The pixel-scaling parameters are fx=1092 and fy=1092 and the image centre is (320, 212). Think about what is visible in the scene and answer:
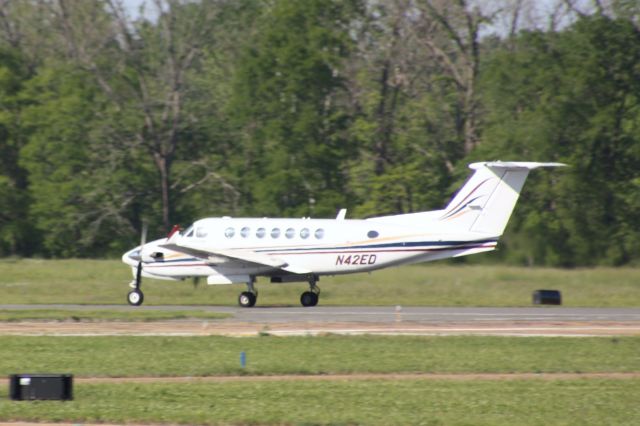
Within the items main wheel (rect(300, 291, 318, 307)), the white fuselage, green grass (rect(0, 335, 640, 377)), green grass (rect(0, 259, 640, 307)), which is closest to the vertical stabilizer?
the white fuselage

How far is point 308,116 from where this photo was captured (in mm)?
58188

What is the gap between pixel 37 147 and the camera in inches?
2309

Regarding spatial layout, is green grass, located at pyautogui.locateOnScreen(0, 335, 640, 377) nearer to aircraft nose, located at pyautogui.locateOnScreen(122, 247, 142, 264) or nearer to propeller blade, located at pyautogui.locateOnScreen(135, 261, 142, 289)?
propeller blade, located at pyautogui.locateOnScreen(135, 261, 142, 289)

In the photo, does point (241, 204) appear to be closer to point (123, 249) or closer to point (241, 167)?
point (241, 167)

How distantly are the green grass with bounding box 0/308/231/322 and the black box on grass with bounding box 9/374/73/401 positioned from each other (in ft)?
42.6

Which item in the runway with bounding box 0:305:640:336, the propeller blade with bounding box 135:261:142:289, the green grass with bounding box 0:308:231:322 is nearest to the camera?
the runway with bounding box 0:305:640:336

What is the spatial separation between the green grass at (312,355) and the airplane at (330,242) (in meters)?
9.69

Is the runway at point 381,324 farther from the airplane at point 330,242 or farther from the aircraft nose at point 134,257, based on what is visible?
the aircraft nose at point 134,257

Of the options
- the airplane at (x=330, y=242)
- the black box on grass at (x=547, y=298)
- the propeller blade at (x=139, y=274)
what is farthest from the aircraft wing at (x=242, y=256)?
the black box on grass at (x=547, y=298)

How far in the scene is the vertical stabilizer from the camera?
34.1 metres

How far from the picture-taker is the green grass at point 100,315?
29.5 meters

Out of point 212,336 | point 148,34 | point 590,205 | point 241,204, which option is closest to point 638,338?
point 212,336

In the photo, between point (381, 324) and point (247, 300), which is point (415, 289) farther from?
point (381, 324)

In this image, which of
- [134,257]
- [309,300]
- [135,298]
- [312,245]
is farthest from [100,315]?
[312,245]
